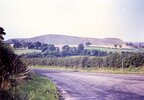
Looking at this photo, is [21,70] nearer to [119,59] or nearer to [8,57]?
[8,57]

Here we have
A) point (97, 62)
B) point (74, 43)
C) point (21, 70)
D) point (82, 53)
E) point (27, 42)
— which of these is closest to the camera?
point (21, 70)

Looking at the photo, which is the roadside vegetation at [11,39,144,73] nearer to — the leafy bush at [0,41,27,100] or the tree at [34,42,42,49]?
the tree at [34,42,42,49]

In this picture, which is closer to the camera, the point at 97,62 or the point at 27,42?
the point at 27,42

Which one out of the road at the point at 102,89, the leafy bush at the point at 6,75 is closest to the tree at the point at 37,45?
the road at the point at 102,89

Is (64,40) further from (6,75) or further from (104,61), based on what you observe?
(104,61)

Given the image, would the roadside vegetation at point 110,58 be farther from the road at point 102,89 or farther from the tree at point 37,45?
the tree at point 37,45

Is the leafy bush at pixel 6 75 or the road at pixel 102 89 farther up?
the leafy bush at pixel 6 75

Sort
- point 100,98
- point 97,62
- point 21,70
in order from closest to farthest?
point 100,98
point 21,70
point 97,62

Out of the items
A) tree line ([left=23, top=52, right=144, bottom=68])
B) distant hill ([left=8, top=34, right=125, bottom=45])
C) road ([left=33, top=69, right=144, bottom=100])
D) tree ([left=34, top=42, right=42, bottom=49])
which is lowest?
road ([left=33, top=69, right=144, bottom=100])

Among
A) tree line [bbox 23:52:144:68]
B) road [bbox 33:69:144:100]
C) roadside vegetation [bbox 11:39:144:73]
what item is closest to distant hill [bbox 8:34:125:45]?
road [bbox 33:69:144:100]

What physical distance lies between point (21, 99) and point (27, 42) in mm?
7805

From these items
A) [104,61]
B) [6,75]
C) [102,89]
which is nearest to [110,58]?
[104,61]

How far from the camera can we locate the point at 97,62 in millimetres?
41844

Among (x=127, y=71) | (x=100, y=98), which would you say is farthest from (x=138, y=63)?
(x=100, y=98)
